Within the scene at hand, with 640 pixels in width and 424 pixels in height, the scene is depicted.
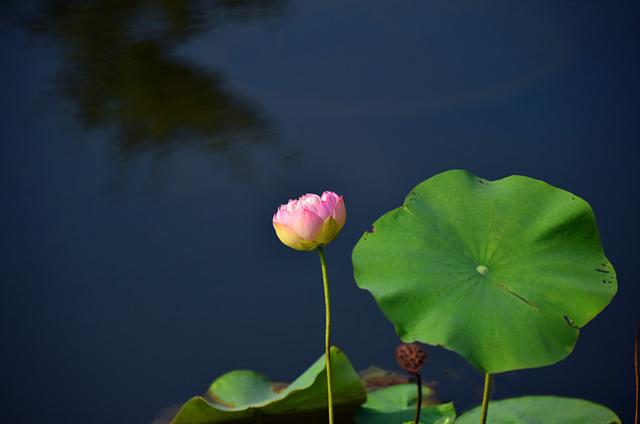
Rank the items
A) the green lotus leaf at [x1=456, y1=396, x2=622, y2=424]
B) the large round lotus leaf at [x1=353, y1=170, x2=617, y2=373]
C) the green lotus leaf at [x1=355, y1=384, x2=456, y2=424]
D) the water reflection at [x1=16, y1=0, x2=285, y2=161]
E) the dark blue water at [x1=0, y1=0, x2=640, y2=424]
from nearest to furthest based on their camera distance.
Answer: the large round lotus leaf at [x1=353, y1=170, x2=617, y2=373]
the green lotus leaf at [x1=456, y1=396, x2=622, y2=424]
the green lotus leaf at [x1=355, y1=384, x2=456, y2=424]
the dark blue water at [x1=0, y1=0, x2=640, y2=424]
the water reflection at [x1=16, y1=0, x2=285, y2=161]

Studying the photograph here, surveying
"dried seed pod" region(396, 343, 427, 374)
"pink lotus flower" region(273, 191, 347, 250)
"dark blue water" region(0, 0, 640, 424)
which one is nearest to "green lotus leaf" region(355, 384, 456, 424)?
"dark blue water" region(0, 0, 640, 424)

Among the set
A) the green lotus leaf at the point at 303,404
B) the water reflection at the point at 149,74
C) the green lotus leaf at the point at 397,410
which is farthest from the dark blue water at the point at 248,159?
the green lotus leaf at the point at 303,404

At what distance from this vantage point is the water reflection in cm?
214

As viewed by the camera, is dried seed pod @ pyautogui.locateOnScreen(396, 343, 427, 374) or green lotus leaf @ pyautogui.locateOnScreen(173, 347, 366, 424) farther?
green lotus leaf @ pyautogui.locateOnScreen(173, 347, 366, 424)

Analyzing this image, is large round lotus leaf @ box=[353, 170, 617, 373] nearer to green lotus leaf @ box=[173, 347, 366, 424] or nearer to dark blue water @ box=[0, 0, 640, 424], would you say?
green lotus leaf @ box=[173, 347, 366, 424]

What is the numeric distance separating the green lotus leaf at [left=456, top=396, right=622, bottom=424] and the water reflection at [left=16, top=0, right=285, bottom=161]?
3.94 feet

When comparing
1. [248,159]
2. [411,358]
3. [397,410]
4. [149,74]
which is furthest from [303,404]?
[149,74]

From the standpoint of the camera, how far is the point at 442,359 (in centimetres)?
149

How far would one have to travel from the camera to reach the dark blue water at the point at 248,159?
1.55 m

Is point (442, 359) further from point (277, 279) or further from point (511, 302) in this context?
point (511, 302)

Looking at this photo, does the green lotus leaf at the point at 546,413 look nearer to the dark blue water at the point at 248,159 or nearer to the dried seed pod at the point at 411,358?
the dried seed pod at the point at 411,358

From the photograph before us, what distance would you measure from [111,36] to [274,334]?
4.84 feet

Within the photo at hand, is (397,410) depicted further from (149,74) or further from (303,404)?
(149,74)

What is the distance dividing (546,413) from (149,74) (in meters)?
1.76
